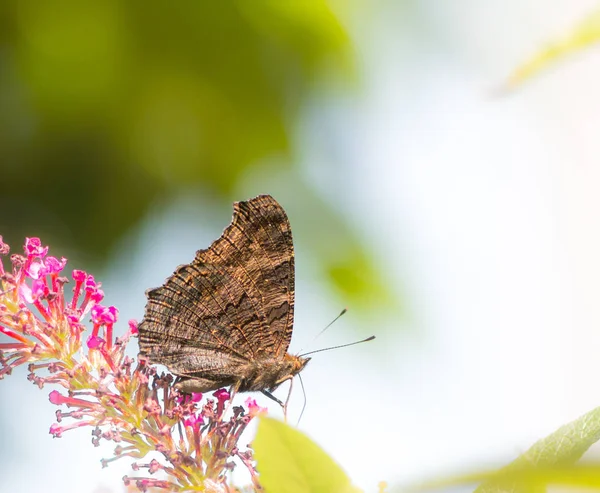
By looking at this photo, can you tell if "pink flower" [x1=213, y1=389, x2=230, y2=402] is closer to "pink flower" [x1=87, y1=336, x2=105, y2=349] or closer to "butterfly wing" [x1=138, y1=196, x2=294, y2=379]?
"butterfly wing" [x1=138, y1=196, x2=294, y2=379]

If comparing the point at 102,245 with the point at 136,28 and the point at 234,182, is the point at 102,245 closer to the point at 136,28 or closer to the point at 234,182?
the point at 234,182

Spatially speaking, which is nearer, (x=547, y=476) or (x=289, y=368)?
(x=547, y=476)

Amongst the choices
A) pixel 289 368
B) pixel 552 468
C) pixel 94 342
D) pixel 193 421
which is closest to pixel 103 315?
pixel 94 342

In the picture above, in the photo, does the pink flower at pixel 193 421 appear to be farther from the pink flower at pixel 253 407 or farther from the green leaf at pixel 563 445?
the green leaf at pixel 563 445

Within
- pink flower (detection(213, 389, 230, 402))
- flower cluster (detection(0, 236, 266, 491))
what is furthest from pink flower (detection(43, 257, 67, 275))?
pink flower (detection(213, 389, 230, 402))

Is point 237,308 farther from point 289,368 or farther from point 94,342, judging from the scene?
point 94,342

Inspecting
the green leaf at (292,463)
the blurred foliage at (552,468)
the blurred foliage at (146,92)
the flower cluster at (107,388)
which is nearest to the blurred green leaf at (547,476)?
the blurred foliage at (552,468)
